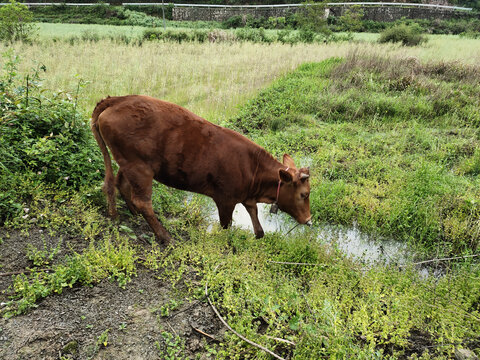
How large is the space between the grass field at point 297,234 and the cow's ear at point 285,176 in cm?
90

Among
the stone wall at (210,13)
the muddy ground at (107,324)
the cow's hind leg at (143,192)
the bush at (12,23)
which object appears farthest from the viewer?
the stone wall at (210,13)

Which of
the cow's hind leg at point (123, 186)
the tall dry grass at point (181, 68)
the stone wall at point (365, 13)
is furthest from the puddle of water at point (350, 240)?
the stone wall at point (365, 13)

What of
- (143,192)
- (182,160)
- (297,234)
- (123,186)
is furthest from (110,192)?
(297,234)

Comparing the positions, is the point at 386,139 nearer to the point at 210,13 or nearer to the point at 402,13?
the point at 210,13

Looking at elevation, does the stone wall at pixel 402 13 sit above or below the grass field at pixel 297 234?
above

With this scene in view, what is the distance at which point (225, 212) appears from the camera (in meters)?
4.59

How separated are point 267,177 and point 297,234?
1093mm

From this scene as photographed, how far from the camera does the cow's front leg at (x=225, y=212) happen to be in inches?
179

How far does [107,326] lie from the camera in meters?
3.12

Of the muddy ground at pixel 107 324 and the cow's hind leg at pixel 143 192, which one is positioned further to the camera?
the cow's hind leg at pixel 143 192

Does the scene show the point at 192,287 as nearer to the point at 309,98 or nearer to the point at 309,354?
the point at 309,354

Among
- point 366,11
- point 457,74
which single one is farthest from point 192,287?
point 366,11

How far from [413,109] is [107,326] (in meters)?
9.22

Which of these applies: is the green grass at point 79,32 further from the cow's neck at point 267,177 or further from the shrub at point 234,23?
the cow's neck at point 267,177
